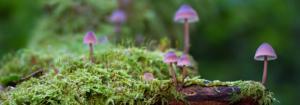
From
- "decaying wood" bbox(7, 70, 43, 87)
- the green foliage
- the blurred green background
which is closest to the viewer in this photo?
the green foliage

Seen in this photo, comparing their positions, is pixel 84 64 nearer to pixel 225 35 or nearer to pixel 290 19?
pixel 225 35

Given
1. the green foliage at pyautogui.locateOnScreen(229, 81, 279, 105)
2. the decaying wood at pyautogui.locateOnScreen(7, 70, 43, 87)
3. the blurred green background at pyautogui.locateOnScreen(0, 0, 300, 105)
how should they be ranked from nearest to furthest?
the green foliage at pyautogui.locateOnScreen(229, 81, 279, 105) < the decaying wood at pyautogui.locateOnScreen(7, 70, 43, 87) < the blurred green background at pyautogui.locateOnScreen(0, 0, 300, 105)

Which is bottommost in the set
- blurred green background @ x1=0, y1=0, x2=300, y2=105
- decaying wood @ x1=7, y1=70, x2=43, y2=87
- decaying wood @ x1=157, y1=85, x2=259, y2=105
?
decaying wood @ x1=157, y1=85, x2=259, y2=105

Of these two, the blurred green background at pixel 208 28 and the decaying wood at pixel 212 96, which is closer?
the decaying wood at pixel 212 96

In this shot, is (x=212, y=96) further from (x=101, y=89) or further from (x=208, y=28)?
(x=208, y=28)

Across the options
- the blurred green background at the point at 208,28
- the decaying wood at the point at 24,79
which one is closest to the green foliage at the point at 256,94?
the decaying wood at the point at 24,79

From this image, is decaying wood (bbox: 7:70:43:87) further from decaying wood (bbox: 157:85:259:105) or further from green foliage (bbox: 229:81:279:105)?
green foliage (bbox: 229:81:279:105)

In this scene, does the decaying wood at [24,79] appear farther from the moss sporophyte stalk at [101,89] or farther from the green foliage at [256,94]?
the green foliage at [256,94]

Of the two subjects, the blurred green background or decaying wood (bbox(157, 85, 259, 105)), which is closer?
decaying wood (bbox(157, 85, 259, 105))

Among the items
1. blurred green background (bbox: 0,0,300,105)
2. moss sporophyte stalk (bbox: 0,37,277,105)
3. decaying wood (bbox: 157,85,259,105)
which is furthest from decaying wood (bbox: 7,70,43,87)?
blurred green background (bbox: 0,0,300,105)
